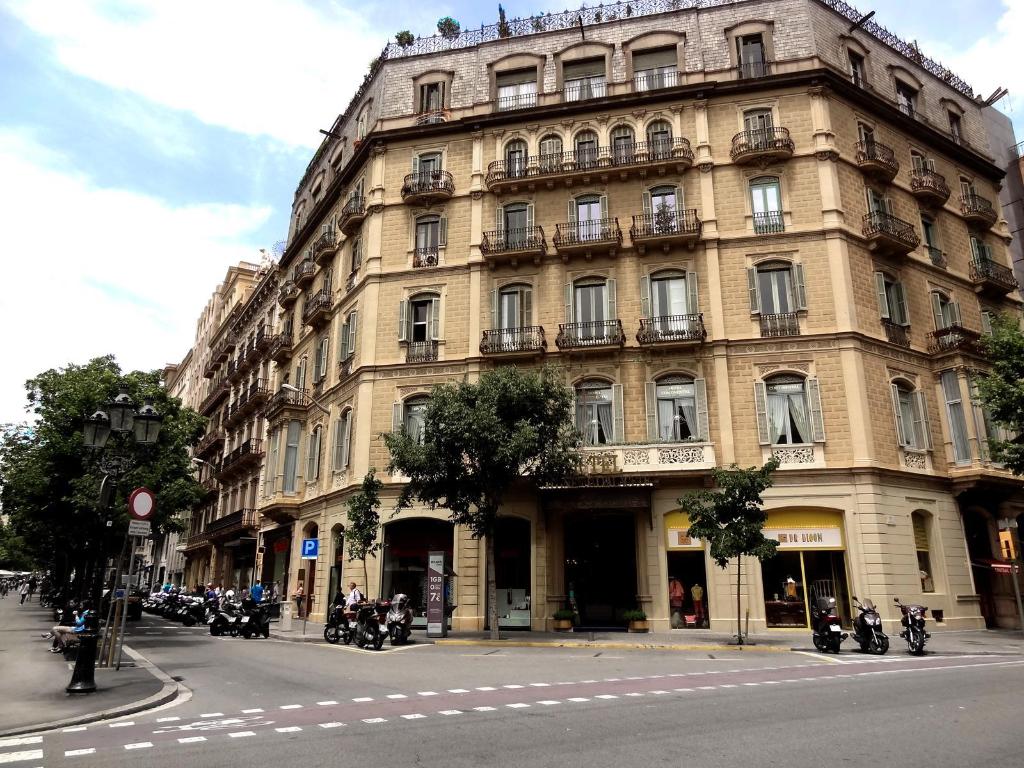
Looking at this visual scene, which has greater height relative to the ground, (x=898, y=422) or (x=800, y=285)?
(x=800, y=285)

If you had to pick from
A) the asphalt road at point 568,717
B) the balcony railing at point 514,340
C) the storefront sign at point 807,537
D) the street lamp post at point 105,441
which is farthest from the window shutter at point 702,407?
the street lamp post at point 105,441

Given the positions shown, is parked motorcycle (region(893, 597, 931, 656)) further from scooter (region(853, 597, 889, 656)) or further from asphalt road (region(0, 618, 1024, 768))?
asphalt road (region(0, 618, 1024, 768))

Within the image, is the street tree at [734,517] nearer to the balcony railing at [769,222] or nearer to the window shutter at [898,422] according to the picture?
the window shutter at [898,422]

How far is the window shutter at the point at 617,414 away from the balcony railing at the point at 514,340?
115 inches

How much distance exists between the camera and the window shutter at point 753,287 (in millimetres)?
25094

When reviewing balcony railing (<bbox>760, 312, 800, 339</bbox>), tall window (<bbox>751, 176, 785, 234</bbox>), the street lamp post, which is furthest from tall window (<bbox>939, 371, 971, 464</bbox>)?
the street lamp post

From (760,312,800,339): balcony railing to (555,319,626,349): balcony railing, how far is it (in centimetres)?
472

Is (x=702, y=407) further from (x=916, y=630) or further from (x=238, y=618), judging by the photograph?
(x=238, y=618)

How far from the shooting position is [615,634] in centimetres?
2228

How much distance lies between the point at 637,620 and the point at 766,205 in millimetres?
15035

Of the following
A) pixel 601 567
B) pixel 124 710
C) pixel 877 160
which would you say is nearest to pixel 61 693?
pixel 124 710

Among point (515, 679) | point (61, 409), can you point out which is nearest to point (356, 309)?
point (61, 409)

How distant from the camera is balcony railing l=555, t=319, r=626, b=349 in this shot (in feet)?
82.4

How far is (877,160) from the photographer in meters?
26.5
